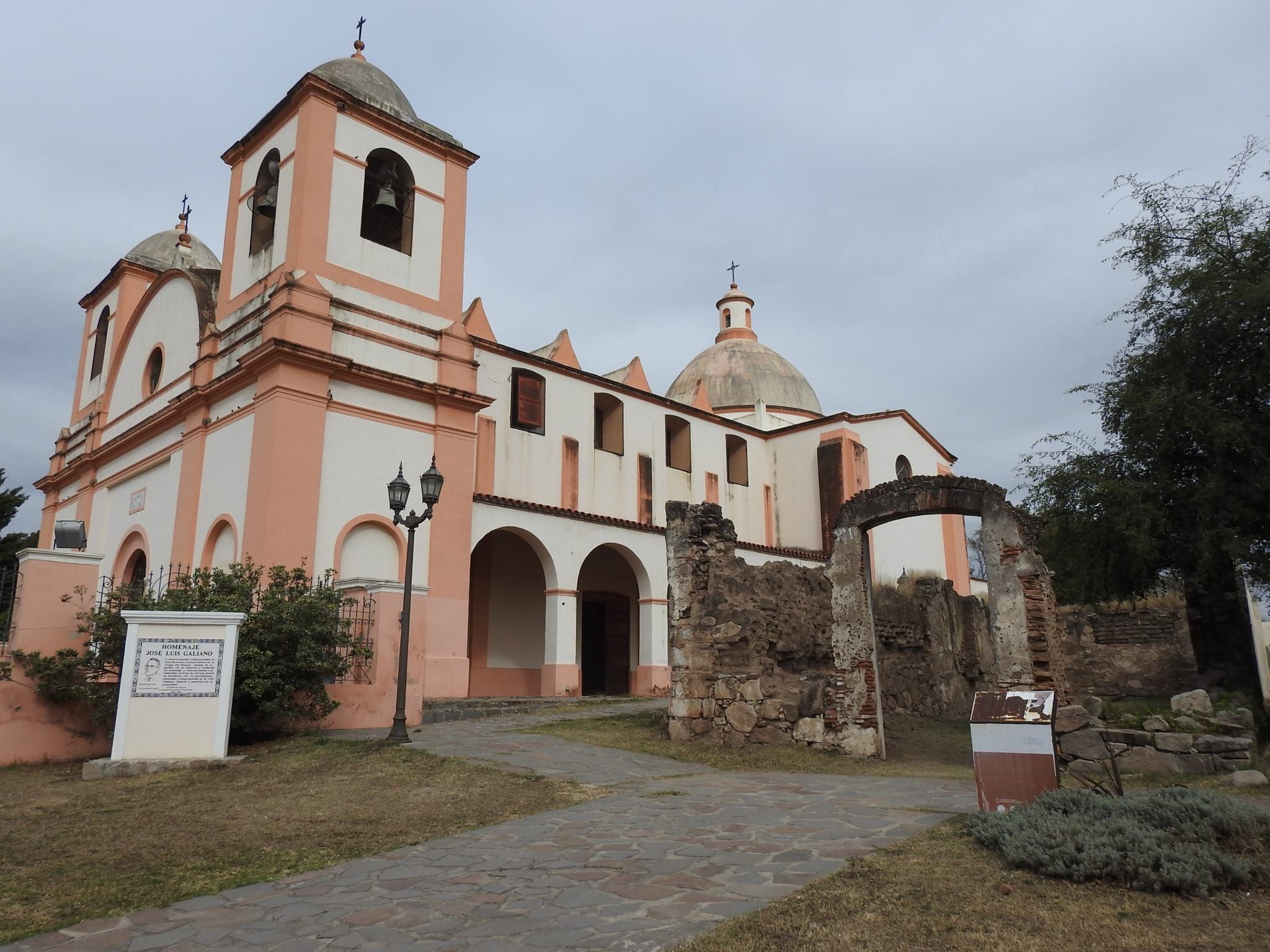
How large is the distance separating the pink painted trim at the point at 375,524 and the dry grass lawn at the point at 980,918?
12.1m

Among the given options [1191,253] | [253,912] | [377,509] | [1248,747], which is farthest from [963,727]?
[253,912]

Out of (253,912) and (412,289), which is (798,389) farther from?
(253,912)

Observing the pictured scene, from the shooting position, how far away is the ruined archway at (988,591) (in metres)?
9.48

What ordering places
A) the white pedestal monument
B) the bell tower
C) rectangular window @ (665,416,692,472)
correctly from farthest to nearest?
rectangular window @ (665,416,692,472) → the bell tower → the white pedestal monument

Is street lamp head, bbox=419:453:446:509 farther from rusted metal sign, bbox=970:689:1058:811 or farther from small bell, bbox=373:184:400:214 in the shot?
small bell, bbox=373:184:400:214

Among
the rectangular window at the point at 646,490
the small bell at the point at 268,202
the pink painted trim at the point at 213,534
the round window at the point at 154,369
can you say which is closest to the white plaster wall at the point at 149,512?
the pink painted trim at the point at 213,534

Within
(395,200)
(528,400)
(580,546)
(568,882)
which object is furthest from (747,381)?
(568,882)

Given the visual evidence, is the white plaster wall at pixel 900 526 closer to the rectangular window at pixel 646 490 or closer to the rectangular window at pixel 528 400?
the rectangular window at pixel 646 490

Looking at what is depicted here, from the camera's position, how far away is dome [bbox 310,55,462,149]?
17.5 metres

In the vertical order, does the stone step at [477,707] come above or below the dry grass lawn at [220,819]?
above

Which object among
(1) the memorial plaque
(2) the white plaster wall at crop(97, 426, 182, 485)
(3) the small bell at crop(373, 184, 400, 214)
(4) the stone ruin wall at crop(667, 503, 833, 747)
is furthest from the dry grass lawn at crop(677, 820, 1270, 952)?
(2) the white plaster wall at crop(97, 426, 182, 485)

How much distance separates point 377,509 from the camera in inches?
621

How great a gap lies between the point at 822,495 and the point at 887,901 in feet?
71.6

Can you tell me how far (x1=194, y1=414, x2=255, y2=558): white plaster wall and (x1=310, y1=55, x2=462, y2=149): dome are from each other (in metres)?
6.64
